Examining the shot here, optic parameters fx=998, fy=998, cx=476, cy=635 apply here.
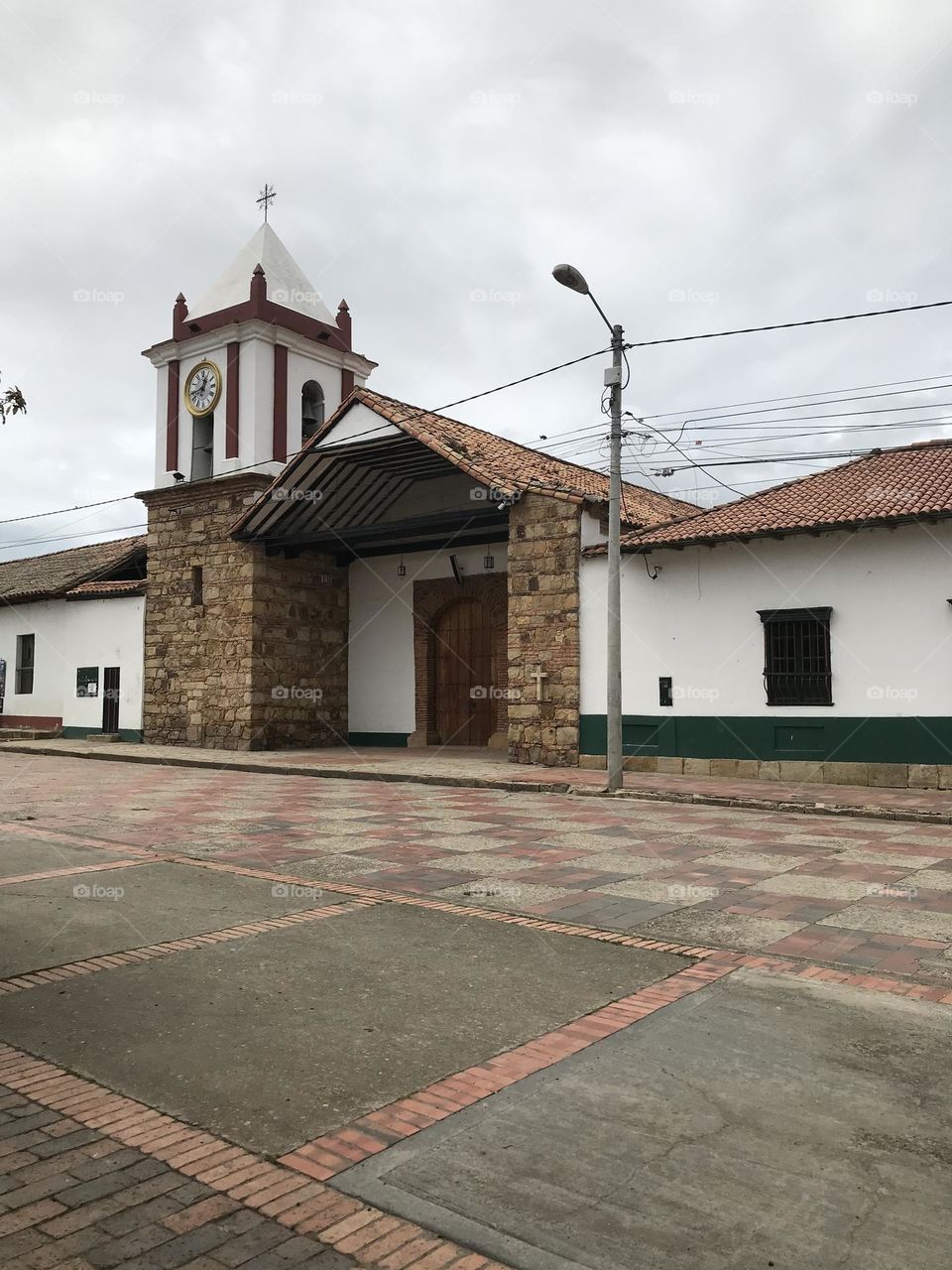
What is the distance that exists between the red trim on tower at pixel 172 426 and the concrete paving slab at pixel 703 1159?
22110 millimetres

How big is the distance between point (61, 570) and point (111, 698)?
20.0 ft

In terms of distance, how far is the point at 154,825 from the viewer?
10695 millimetres

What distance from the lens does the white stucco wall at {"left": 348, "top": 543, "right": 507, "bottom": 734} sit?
23266mm

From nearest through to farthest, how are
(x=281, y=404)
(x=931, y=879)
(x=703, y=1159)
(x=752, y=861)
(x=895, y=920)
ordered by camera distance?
1. (x=703, y=1159)
2. (x=895, y=920)
3. (x=931, y=879)
4. (x=752, y=861)
5. (x=281, y=404)

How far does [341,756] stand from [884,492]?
11.6 metres

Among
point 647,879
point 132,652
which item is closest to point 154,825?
point 647,879

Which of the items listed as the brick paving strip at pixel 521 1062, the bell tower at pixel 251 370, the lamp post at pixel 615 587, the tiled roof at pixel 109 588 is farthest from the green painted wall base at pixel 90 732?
the brick paving strip at pixel 521 1062

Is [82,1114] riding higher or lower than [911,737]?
lower

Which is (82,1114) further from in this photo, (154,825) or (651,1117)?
(154,825)

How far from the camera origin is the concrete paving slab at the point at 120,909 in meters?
5.67

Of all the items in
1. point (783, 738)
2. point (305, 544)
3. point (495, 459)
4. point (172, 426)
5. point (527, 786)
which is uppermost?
point (172, 426)

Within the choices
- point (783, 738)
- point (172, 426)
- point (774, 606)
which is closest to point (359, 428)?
point (172, 426)

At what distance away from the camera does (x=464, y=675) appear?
74.4 feet

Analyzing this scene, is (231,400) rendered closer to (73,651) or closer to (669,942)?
(73,651)
